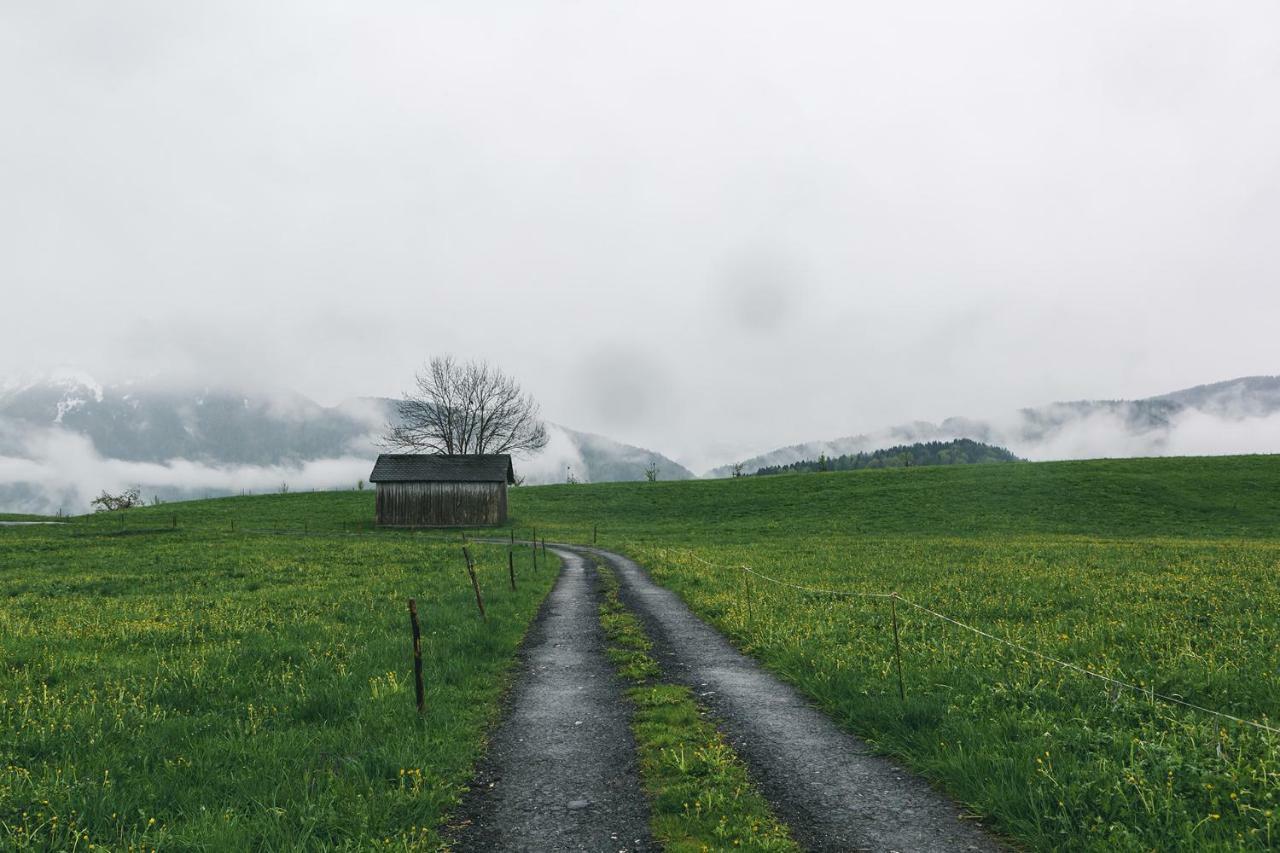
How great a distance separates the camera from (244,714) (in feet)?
32.1

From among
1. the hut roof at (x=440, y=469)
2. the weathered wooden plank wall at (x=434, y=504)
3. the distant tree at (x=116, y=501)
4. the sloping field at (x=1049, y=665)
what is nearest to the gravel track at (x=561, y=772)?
the sloping field at (x=1049, y=665)

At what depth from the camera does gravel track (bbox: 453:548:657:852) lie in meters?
6.61

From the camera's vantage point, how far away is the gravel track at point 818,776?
6.47 metres

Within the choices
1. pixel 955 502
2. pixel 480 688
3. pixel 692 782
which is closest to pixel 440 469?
pixel 955 502

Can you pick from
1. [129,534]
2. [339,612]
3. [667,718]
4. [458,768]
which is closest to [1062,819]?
[667,718]

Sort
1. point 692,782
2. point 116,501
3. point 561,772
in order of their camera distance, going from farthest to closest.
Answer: point 116,501
point 561,772
point 692,782

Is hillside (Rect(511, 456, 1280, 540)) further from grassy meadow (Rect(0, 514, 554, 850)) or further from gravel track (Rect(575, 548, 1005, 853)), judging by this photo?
gravel track (Rect(575, 548, 1005, 853))

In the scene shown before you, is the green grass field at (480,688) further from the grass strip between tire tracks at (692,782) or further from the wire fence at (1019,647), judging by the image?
the grass strip between tire tracks at (692,782)

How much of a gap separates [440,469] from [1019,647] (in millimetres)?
63047

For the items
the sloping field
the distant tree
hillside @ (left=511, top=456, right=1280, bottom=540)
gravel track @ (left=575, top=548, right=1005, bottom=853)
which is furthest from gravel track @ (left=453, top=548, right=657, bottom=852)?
the distant tree

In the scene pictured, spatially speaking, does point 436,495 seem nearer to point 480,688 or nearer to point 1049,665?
point 480,688

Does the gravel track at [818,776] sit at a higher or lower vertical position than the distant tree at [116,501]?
lower

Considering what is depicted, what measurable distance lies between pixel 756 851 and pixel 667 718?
3882mm

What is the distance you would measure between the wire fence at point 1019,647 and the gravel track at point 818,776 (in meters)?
2.76
